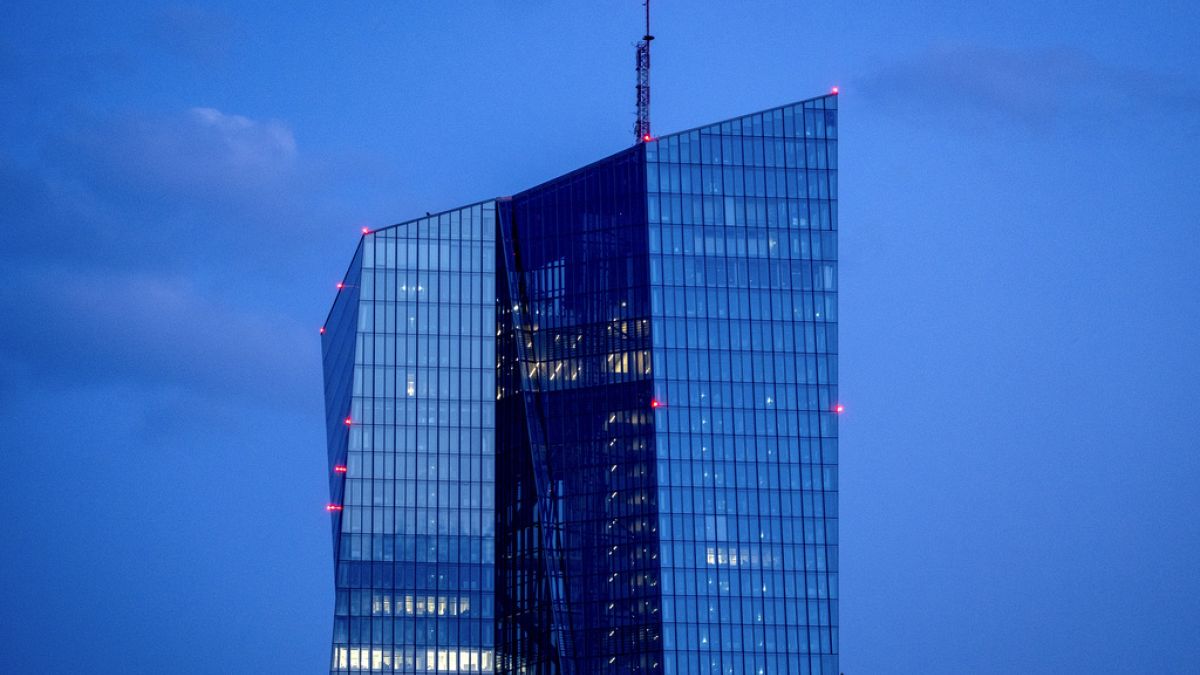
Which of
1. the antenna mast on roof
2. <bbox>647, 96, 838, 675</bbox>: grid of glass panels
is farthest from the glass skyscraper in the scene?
the antenna mast on roof

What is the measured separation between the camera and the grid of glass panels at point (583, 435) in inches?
5758

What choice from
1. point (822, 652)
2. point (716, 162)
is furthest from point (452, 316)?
point (822, 652)

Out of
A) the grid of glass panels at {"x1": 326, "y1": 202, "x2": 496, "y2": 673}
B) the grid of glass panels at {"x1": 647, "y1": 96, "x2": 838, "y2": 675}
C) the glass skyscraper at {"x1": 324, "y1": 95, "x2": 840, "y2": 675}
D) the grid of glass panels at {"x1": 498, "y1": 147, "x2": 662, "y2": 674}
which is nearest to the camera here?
the grid of glass panels at {"x1": 647, "y1": 96, "x2": 838, "y2": 675}

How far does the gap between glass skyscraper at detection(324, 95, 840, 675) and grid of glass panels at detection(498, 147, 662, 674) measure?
0.17m

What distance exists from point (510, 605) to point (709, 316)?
94.2 feet

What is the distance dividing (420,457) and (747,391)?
93.5 ft

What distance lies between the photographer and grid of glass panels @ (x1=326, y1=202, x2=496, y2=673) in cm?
15688

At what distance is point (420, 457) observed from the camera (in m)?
159

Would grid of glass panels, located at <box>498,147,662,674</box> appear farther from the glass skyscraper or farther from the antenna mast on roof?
the antenna mast on roof

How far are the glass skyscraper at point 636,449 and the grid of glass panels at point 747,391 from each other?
5.9 inches

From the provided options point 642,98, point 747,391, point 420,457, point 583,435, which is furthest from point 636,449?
point 642,98

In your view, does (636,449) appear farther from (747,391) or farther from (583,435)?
(747,391)

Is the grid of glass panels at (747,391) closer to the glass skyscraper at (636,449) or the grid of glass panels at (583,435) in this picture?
the glass skyscraper at (636,449)

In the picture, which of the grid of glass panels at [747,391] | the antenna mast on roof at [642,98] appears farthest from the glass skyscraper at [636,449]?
the antenna mast on roof at [642,98]
